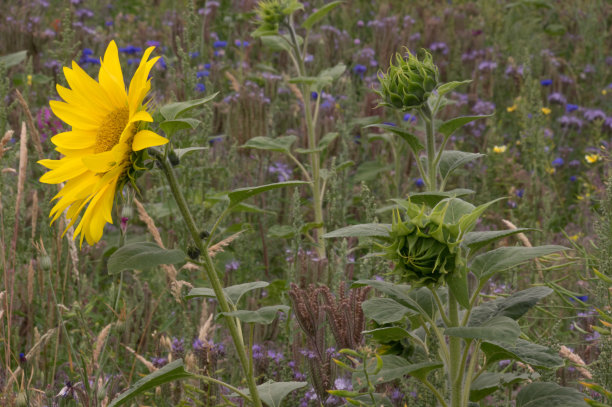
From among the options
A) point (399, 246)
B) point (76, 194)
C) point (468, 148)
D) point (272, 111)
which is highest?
point (76, 194)

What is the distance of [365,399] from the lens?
159 cm

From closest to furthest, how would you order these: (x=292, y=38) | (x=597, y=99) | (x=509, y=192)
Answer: (x=292, y=38) < (x=509, y=192) < (x=597, y=99)

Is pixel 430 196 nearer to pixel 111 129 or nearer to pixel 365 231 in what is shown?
pixel 365 231

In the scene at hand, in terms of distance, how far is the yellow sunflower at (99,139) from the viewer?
1.31 meters

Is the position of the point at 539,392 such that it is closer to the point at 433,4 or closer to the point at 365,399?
the point at 365,399

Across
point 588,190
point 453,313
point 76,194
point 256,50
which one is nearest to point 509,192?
point 588,190

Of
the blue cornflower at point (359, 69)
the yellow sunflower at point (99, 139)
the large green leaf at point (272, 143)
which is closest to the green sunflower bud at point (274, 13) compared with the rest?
the large green leaf at point (272, 143)

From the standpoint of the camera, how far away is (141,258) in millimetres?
1374

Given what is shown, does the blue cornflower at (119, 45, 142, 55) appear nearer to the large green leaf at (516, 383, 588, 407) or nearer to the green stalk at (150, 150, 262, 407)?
the green stalk at (150, 150, 262, 407)

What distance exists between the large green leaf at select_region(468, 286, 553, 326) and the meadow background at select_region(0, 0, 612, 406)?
0.64 ft

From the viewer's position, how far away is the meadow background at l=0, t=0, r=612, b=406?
83.7 inches

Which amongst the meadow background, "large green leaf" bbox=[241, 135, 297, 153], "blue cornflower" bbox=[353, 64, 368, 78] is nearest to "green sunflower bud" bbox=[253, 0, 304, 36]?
the meadow background

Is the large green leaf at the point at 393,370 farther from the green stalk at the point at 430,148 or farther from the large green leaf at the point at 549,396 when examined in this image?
the green stalk at the point at 430,148

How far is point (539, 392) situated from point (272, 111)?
3096 millimetres
